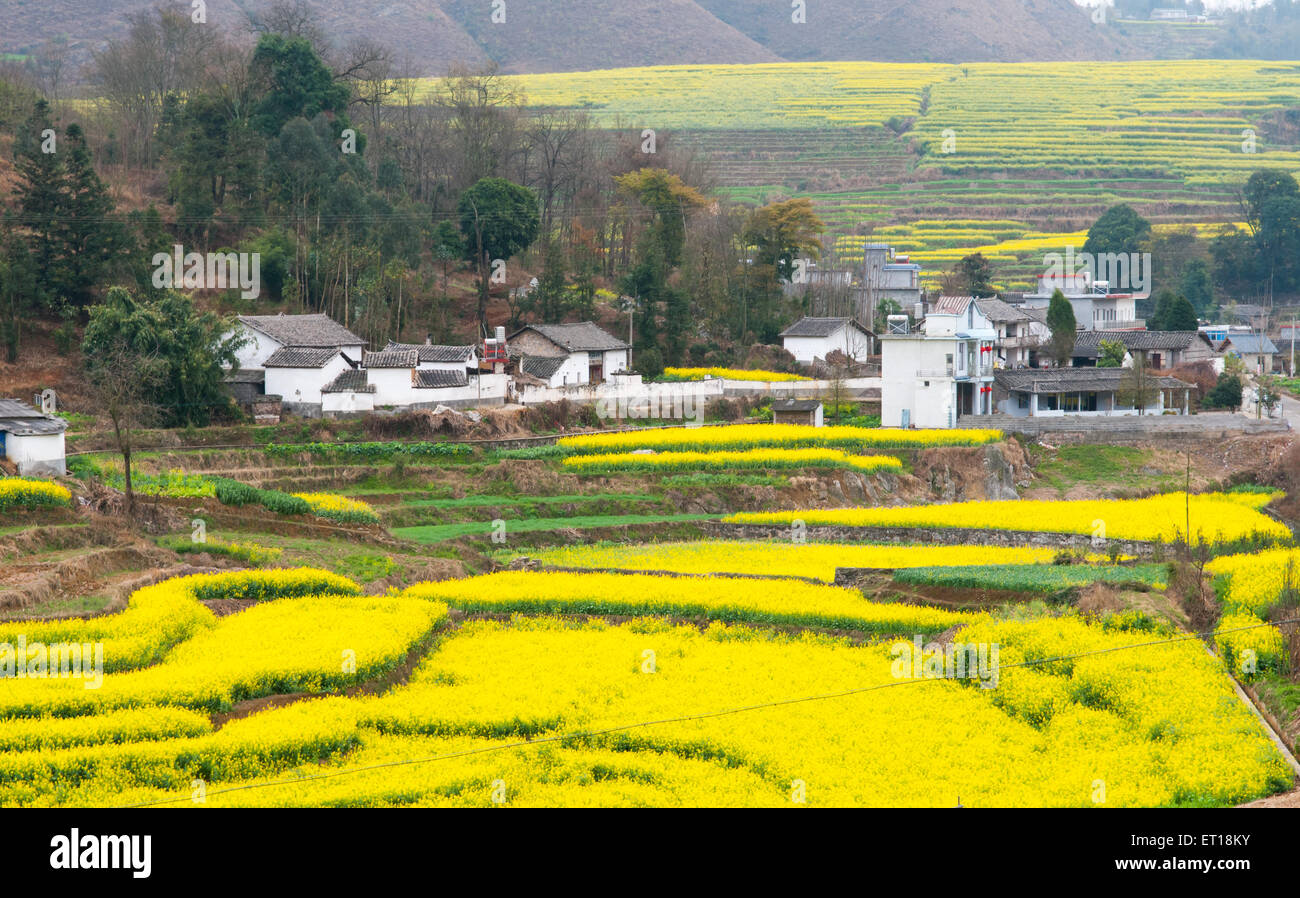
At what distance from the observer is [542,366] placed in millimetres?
53312

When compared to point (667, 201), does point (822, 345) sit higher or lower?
lower

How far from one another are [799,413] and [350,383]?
17.4 meters

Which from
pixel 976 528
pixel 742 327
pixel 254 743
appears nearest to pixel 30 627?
pixel 254 743

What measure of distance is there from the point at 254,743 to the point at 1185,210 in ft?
321

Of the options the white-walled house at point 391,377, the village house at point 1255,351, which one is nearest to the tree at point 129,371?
the white-walled house at point 391,377

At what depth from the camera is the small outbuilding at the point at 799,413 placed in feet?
174

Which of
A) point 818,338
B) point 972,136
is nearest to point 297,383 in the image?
point 818,338

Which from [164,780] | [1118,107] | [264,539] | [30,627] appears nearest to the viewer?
[164,780]

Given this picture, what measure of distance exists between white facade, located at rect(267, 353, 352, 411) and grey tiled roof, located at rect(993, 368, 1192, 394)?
89.3 feet

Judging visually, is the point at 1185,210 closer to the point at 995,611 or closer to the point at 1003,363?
the point at 1003,363

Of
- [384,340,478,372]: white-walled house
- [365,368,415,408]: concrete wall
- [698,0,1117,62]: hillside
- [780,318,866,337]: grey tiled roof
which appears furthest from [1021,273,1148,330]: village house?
[698,0,1117,62]: hillside

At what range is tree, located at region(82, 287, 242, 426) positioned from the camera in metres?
42.2

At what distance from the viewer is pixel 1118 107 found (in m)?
132

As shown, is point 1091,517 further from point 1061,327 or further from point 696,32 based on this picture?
point 696,32
